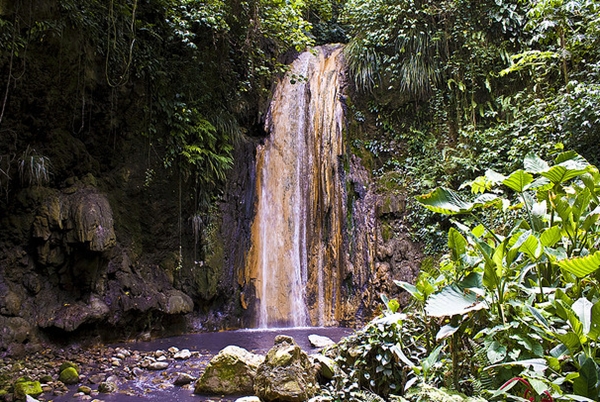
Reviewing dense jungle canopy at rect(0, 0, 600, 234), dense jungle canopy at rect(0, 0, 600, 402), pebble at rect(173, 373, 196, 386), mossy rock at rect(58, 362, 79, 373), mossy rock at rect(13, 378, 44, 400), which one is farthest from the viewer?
dense jungle canopy at rect(0, 0, 600, 234)

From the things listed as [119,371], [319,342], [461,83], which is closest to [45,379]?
[119,371]

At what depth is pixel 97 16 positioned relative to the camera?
21.6ft

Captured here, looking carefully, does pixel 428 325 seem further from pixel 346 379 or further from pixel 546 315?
pixel 346 379

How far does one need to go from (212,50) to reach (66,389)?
269 inches

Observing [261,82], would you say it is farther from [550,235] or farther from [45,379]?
[550,235]

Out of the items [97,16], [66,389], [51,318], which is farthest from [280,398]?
[97,16]

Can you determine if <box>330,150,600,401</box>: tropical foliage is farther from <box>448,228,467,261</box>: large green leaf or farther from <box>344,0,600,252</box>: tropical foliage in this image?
<box>344,0,600,252</box>: tropical foliage

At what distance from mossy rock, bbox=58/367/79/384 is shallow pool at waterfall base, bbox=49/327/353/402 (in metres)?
0.10

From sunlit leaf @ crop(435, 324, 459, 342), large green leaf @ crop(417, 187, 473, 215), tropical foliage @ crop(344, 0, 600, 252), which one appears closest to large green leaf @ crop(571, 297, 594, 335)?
sunlit leaf @ crop(435, 324, 459, 342)

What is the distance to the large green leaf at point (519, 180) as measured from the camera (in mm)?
2502

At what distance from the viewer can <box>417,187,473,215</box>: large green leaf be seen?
255cm

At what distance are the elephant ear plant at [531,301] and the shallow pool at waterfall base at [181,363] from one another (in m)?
2.76

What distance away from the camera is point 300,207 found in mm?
9477

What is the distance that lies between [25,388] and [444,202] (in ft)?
14.6
